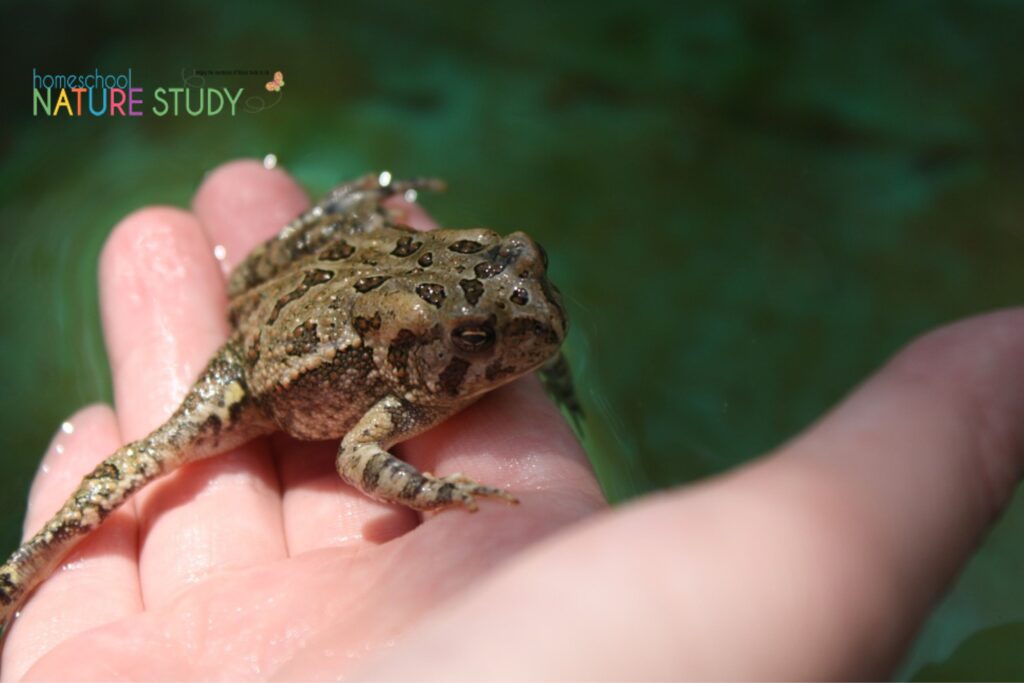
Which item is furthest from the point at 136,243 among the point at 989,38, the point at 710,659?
the point at 989,38

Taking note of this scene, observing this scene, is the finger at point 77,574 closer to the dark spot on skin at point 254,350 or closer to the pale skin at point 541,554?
the pale skin at point 541,554

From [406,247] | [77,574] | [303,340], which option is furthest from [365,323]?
[77,574]

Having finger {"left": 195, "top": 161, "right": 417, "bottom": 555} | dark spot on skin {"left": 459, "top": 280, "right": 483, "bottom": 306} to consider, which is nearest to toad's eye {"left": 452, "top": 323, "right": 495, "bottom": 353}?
dark spot on skin {"left": 459, "top": 280, "right": 483, "bottom": 306}

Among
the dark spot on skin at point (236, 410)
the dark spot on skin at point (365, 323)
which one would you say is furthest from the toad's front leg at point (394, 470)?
the dark spot on skin at point (236, 410)

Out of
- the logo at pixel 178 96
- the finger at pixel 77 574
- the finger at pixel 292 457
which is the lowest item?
the finger at pixel 77 574

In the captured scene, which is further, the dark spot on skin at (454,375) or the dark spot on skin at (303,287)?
the dark spot on skin at (303,287)

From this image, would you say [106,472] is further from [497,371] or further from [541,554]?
[541,554]
